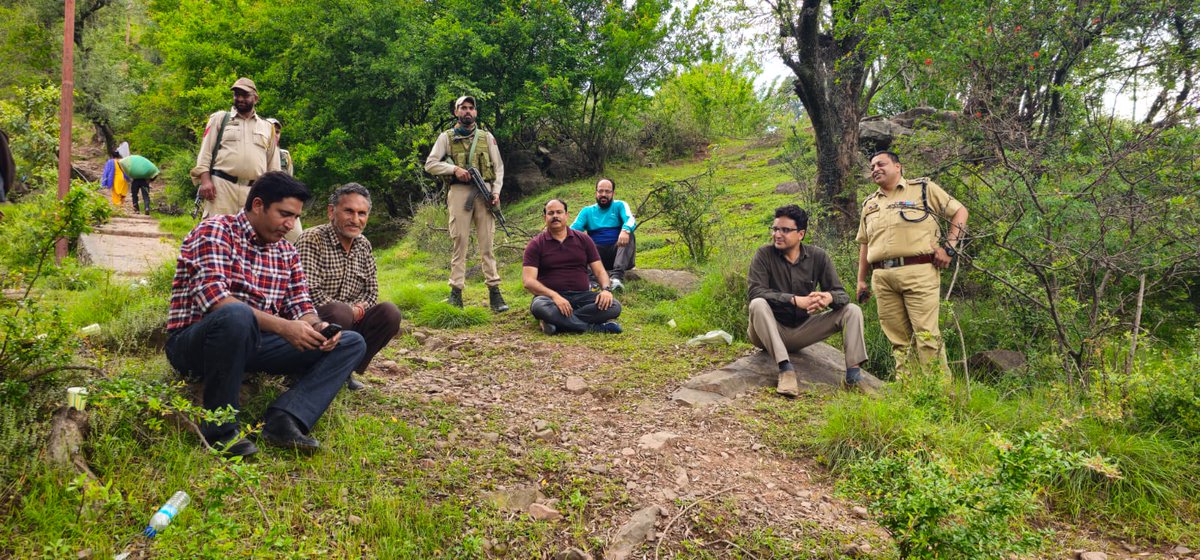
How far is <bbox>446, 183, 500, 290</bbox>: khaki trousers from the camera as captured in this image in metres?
6.65

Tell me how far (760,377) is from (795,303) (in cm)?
63

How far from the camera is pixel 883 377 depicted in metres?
5.78

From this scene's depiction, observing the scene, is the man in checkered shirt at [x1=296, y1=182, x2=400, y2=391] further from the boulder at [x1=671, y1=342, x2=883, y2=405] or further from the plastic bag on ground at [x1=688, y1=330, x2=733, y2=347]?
the plastic bag on ground at [x1=688, y1=330, x2=733, y2=347]

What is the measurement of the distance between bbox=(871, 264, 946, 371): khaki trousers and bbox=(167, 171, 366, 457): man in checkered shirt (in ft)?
13.0

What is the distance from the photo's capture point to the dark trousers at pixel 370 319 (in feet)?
12.0

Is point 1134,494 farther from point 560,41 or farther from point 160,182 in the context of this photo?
point 160,182

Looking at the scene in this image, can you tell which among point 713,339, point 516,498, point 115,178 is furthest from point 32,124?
point 115,178

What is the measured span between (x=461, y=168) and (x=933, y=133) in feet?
16.3

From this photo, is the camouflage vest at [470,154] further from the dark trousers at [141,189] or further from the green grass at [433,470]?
the dark trousers at [141,189]

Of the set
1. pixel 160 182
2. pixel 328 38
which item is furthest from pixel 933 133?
pixel 160 182

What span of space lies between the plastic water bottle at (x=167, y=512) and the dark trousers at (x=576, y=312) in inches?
145

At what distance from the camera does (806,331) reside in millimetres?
4895

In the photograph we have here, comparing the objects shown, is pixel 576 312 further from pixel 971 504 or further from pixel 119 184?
pixel 119 184

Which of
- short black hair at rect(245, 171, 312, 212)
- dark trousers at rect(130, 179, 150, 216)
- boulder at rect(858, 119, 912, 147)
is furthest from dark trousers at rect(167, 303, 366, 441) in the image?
dark trousers at rect(130, 179, 150, 216)
